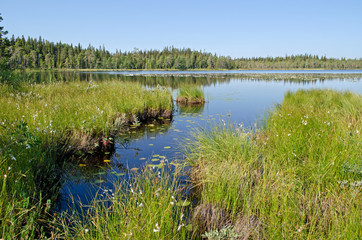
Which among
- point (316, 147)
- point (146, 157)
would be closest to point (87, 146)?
point (146, 157)

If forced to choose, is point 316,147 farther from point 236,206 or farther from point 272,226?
point 272,226

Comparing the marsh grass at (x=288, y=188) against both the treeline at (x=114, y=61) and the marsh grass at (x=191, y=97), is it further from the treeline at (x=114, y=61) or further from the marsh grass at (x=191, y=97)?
the treeline at (x=114, y=61)

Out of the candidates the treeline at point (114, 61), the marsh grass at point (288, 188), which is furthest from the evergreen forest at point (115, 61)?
the marsh grass at point (288, 188)

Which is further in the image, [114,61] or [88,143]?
[114,61]

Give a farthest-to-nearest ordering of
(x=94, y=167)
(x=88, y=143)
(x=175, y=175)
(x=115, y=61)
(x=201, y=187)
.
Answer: (x=115, y=61) < (x=88, y=143) < (x=94, y=167) < (x=201, y=187) < (x=175, y=175)

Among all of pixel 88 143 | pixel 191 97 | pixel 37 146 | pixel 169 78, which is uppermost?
pixel 169 78

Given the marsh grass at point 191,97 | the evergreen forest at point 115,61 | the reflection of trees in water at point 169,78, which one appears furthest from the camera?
the evergreen forest at point 115,61

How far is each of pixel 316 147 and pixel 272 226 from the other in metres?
2.87

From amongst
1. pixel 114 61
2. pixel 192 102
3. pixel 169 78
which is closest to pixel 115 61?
pixel 114 61

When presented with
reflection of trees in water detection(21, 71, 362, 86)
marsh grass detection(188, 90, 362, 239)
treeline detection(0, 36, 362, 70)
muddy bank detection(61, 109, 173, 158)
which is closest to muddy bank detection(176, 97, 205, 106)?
reflection of trees in water detection(21, 71, 362, 86)

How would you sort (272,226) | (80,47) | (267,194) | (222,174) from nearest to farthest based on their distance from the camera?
(272,226)
(267,194)
(222,174)
(80,47)

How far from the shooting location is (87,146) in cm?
717

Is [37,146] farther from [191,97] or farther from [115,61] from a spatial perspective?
[115,61]

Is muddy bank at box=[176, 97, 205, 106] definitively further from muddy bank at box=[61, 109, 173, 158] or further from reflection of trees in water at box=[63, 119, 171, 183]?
muddy bank at box=[61, 109, 173, 158]
